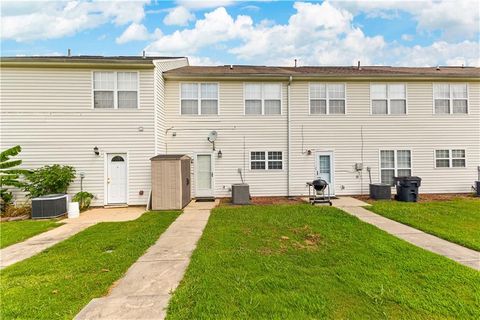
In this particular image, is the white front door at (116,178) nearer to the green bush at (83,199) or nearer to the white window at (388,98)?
the green bush at (83,199)

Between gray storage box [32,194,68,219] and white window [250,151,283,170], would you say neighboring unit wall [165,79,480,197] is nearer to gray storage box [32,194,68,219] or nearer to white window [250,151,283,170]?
white window [250,151,283,170]

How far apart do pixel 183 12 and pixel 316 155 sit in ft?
31.1

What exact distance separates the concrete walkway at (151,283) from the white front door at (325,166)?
23.9 ft

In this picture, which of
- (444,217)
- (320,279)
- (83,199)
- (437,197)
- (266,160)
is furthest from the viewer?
(266,160)

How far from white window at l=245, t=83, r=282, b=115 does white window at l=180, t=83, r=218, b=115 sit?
157cm

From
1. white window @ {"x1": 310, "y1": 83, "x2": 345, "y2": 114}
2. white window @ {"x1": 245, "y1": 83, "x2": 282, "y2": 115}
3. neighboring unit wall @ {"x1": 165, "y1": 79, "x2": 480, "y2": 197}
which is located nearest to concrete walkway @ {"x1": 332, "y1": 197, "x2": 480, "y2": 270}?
neighboring unit wall @ {"x1": 165, "y1": 79, "x2": 480, "y2": 197}

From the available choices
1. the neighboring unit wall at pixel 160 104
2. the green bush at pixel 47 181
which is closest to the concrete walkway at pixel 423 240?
the neighboring unit wall at pixel 160 104

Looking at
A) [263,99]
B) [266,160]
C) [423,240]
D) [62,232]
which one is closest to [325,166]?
[266,160]

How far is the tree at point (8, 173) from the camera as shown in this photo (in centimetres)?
895

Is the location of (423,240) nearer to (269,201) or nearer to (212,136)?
(269,201)

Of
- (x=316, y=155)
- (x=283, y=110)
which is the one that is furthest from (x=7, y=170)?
(x=316, y=155)

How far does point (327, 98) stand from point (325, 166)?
323cm

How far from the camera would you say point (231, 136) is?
11406 millimetres

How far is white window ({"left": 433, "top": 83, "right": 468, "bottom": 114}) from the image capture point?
11.8 meters
